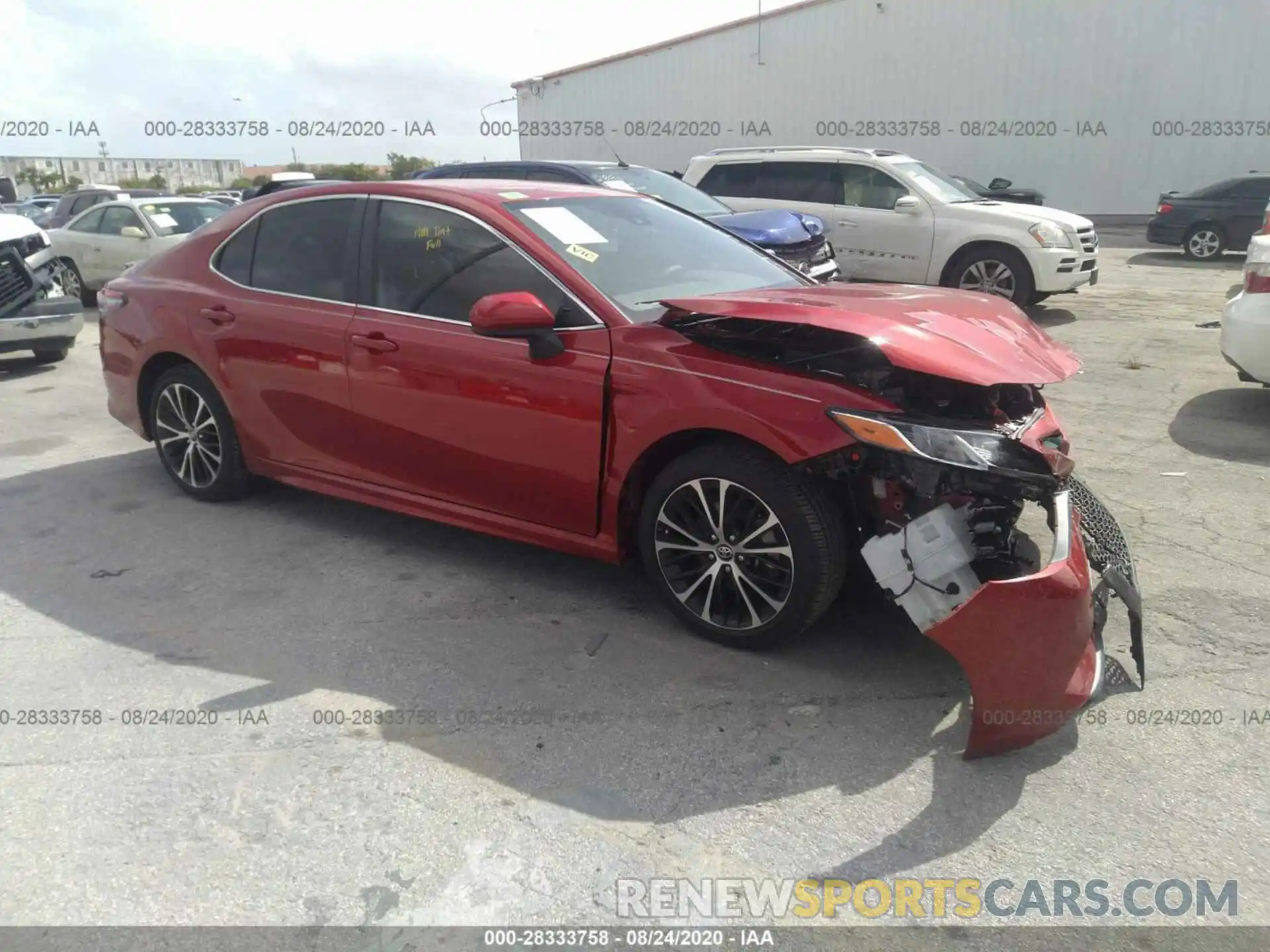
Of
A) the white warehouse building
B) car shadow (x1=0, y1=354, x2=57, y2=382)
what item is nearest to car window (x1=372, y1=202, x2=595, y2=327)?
car shadow (x1=0, y1=354, x2=57, y2=382)

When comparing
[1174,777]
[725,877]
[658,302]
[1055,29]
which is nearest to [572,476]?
[658,302]

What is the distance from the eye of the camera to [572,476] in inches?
151

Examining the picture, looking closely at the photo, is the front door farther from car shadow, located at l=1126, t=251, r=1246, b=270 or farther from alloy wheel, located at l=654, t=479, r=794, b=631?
car shadow, located at l=1126, t=251, r=1246, b=270

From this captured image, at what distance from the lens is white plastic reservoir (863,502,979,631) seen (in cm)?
310

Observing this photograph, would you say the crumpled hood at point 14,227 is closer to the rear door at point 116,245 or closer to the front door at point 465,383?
the rear door at point 116,245

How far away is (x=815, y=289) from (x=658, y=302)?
2.27 feet

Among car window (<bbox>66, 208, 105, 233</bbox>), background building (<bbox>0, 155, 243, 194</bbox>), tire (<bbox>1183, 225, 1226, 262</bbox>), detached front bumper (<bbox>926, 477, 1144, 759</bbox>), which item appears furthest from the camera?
background building (<bbox>0, 155, 243, 194</bbox>)

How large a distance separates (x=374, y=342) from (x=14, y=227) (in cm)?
677

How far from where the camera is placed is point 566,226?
420cm

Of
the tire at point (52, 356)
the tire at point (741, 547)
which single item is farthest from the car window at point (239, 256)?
the tire at point (52, 356)

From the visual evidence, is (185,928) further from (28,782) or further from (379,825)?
(28,782)

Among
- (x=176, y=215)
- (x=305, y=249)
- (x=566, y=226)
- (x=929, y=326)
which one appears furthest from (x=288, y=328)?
(x=176, y=215)

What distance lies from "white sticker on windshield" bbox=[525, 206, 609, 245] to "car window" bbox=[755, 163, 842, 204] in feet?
26.0

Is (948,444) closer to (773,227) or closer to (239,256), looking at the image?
(239,256)
